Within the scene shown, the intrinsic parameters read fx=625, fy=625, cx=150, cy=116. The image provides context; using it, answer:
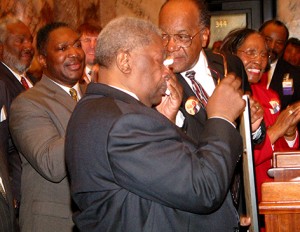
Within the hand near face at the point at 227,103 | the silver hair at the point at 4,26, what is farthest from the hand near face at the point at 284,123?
the silver hair at the point at 4,26

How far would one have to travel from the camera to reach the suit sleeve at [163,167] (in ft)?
6.43

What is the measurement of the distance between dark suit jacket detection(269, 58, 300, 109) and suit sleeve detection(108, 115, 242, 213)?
11.9 feet

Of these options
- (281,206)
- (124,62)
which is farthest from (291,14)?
(124,62)

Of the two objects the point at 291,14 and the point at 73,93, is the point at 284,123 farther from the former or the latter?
the point at 291,14

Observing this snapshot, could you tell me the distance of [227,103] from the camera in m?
2.17

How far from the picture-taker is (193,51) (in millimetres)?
3061

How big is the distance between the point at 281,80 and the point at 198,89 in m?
2.77

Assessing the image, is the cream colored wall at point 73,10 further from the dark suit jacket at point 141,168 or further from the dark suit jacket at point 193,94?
the dark suit jacket at point 141,168

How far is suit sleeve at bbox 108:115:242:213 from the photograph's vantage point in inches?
77.2

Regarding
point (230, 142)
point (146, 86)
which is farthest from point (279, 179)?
point (146, 86)

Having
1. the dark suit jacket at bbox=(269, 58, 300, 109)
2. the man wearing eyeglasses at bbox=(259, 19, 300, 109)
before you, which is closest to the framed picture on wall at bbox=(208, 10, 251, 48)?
the man wearing eyeglasses at bbox=(259, 19, 300, 109)

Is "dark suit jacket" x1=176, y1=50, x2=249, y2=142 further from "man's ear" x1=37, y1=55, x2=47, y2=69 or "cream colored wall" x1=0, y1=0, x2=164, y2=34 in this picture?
"cream colored wall" x1=0, y1=0, x2=164, y2=34

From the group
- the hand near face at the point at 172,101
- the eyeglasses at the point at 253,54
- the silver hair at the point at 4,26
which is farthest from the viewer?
the silver hair at the point at 4,26

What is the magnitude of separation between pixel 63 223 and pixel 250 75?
1589 millimetres
